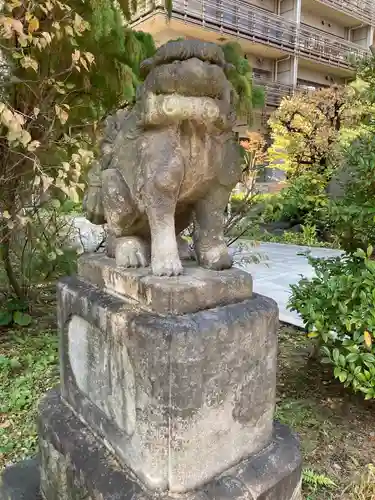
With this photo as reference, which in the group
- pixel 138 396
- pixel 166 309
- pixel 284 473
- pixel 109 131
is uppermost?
pixel 109 131

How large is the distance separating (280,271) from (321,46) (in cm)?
1272

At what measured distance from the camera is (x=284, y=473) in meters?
1.40

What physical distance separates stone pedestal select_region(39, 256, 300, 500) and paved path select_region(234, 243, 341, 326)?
7.91ft

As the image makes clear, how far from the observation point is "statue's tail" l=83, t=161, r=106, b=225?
165cm

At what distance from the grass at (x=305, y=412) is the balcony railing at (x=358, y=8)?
1635 cm

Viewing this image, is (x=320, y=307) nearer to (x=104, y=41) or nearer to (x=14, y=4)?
(x=14, y=4)

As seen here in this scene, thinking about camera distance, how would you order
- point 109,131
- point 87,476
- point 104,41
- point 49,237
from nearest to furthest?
point 87,476 → point 109,131 → point 104,41 → point 49,237

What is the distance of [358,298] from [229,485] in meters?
1.28

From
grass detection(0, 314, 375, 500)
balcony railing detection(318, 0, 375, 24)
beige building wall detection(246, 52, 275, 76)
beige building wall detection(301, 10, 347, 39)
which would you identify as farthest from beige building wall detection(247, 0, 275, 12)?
grass detection(0, 314, 375, 500)

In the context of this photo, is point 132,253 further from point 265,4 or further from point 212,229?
point 265,4

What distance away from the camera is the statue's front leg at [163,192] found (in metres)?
1.28

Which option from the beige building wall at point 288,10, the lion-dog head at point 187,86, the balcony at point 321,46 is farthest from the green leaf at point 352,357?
the beige building wall at point 288,10

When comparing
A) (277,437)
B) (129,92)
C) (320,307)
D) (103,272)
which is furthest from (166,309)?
(129,92)

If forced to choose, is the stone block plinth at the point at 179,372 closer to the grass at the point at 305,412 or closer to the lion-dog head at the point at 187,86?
the lion-dog head at the point at 187,86
